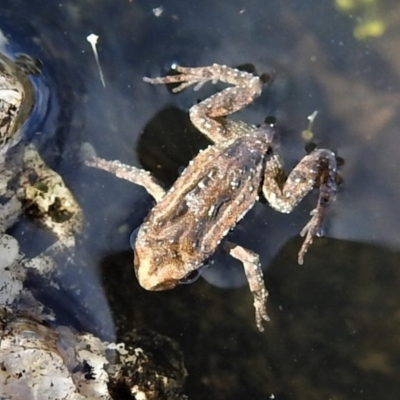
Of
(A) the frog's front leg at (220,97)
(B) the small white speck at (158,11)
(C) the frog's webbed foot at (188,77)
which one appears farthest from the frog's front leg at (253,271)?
(B) the small white speck at (158,11)

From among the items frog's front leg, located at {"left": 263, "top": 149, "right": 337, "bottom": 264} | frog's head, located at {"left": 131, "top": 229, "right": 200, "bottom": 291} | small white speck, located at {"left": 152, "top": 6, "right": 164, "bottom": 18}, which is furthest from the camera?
small white speck, located at {"left": 152, "top": 6, "right": 164, "bottom": 18}

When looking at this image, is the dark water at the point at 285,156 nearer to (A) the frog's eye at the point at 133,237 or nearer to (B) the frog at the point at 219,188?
(A) the frog's eye at the point at 133,237

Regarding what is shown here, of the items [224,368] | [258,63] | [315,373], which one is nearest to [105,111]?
[258,63]

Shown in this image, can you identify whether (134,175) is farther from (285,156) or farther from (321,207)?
(321,207)

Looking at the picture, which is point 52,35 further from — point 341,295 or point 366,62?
point 341,295

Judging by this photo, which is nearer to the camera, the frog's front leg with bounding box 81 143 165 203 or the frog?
the frog

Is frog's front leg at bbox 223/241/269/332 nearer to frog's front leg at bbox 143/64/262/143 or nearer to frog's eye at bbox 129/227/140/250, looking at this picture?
frog's eye at bbox 129/227/140/250

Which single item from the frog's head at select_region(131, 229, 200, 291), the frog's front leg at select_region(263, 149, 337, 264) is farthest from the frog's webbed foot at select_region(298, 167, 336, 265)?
the frog's head at select_region(131, 229, 200, 291)

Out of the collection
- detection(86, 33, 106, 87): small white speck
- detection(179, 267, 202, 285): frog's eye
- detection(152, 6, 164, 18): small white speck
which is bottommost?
detection(179, 267, 202, 285): frog's eye

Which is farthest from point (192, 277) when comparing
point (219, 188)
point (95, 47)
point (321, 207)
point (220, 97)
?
point (95, 47)
